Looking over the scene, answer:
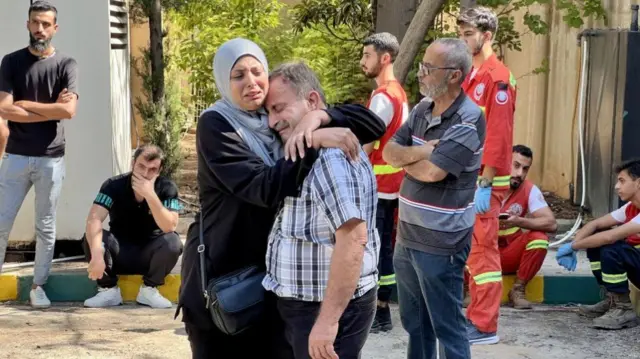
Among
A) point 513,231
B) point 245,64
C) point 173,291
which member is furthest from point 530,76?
point 245,64

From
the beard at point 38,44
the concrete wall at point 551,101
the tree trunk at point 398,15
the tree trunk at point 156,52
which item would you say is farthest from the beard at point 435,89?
the tree trunk at point 156,52

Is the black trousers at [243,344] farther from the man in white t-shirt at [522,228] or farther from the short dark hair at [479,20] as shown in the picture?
the man in white t-shirt at [522,228]

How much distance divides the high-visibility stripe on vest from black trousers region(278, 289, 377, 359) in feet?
8.07

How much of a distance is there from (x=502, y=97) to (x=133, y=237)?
2.81m

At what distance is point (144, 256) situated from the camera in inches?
259

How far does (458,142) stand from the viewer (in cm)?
433

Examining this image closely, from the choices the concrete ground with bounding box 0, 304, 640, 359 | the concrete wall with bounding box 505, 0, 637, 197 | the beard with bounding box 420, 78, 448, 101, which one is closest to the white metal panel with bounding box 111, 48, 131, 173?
the concrete ground with bounding box 0, 304, 640, 359

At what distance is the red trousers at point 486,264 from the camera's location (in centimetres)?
530

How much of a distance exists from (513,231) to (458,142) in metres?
2.34

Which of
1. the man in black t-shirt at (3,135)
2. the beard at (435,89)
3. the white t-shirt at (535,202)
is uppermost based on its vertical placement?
the beard at (435,89)

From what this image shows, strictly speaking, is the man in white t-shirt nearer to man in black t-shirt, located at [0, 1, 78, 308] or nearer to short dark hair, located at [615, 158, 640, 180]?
short dark hair, located at [615, 158, 640, 180]

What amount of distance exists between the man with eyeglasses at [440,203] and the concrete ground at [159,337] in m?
1.10

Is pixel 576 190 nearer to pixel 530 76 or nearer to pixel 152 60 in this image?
pixel 530 76

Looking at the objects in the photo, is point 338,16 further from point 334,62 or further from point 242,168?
point 242,168
